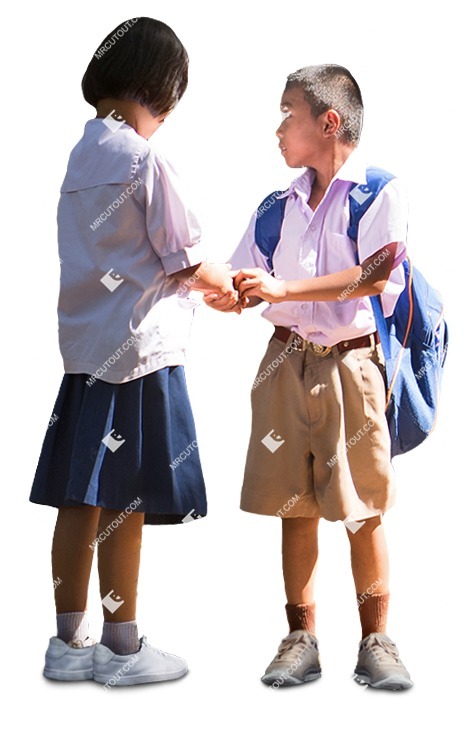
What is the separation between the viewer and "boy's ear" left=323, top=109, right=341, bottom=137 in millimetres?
3951

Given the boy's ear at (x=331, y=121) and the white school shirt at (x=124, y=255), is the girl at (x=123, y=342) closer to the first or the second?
the white school shirt at (x=124, y=255)

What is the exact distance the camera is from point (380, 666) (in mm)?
3871

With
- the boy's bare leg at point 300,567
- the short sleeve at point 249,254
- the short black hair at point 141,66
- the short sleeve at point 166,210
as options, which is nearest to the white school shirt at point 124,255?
the short sleeve at point 166,210

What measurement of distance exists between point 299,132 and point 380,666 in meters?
1.47

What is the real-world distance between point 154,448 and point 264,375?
404 millimetres

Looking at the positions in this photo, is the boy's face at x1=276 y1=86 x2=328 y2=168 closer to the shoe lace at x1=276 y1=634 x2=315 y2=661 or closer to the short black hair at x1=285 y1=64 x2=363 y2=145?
the short black hair at x1=285 y1=64 x2=363 y2=145

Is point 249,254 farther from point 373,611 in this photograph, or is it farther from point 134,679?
A: point 134,679

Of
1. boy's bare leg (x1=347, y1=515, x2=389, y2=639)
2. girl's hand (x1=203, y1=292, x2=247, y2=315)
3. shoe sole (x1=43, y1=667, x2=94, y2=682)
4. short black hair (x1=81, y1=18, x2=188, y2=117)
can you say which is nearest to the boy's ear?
short black hair (x1=81, y1=18, x2=188, y2=117)

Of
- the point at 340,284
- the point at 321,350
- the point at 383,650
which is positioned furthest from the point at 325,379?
the point at 383,650

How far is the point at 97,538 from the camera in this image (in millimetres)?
3850

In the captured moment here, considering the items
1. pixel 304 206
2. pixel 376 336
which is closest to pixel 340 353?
pixel 376 336

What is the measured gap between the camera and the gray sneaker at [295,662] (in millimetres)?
3877

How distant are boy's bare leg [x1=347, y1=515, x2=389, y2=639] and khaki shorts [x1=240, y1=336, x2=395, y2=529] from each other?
0.26 feet

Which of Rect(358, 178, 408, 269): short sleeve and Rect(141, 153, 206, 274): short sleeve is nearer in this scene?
Rect(141, 153, 206, 274): short sleeve
